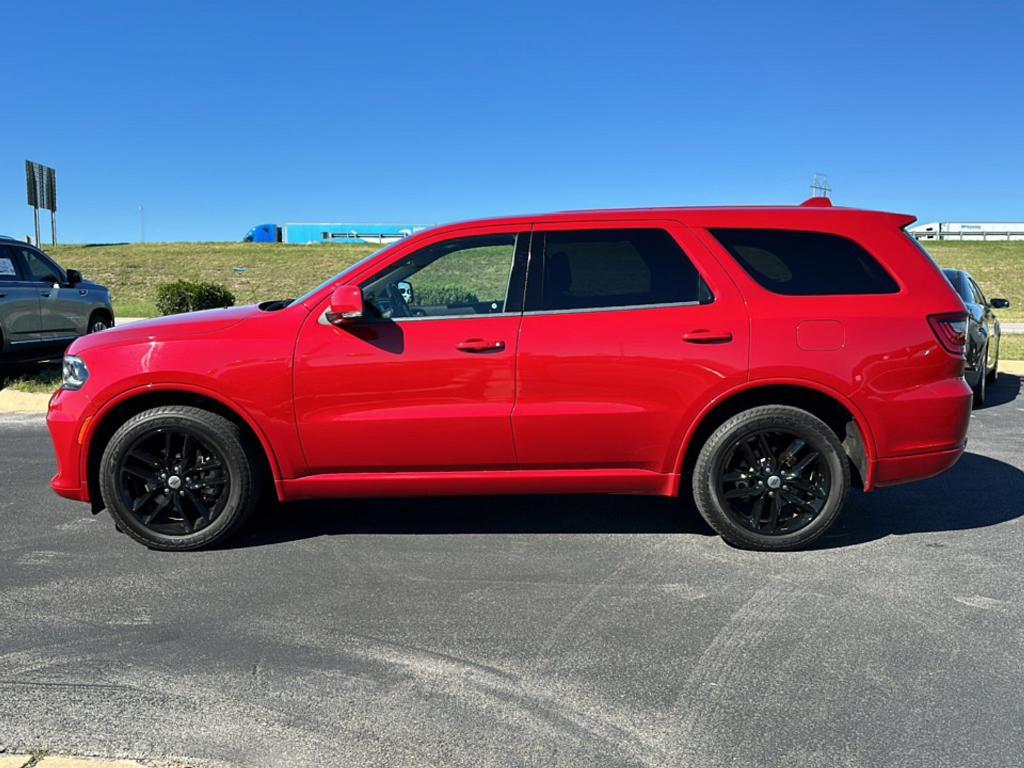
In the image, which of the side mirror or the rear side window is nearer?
the side mirror

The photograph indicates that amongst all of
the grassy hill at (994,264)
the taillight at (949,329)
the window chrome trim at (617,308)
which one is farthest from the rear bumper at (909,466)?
the grassy hill at (994,264)

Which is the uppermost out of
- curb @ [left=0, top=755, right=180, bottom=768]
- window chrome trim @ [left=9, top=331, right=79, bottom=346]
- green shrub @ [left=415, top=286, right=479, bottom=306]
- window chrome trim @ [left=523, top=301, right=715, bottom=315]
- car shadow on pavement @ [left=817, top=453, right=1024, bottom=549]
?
green shrub @ [left=415, top=286, right=479, bottom=306]

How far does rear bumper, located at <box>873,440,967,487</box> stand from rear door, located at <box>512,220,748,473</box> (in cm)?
94

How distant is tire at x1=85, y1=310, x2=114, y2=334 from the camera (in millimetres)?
12828

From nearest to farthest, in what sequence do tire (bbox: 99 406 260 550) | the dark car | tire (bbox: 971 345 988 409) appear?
1. tire (bbox: 99 406 260 550)
2. the dark car
3. tire (bbox: 971 345 988 409)

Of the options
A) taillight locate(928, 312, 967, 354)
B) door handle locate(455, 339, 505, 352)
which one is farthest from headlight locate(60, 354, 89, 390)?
taillight locate(928, 312, 967, 354)

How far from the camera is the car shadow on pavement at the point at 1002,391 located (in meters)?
9.86

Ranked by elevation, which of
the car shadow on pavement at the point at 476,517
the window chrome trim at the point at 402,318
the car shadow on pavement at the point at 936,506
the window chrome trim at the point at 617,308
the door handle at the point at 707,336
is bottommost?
the car shadow on pavement at the point at 476,517

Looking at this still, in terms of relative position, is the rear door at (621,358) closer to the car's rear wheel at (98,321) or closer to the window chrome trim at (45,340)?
the window chrome trim at (45,340)

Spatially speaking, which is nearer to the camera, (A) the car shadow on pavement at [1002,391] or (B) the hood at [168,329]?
(B) the hood at [168,329]

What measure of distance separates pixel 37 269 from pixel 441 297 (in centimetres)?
947

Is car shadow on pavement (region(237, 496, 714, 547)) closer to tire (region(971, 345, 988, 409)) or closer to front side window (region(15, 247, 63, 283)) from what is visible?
tire (region(971, 345, 988, 409))

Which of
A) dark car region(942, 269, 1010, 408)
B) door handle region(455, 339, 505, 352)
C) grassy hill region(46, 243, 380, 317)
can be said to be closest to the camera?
door handle region(455, 339, 505, 352)

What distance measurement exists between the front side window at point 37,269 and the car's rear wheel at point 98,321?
96 centimetres
